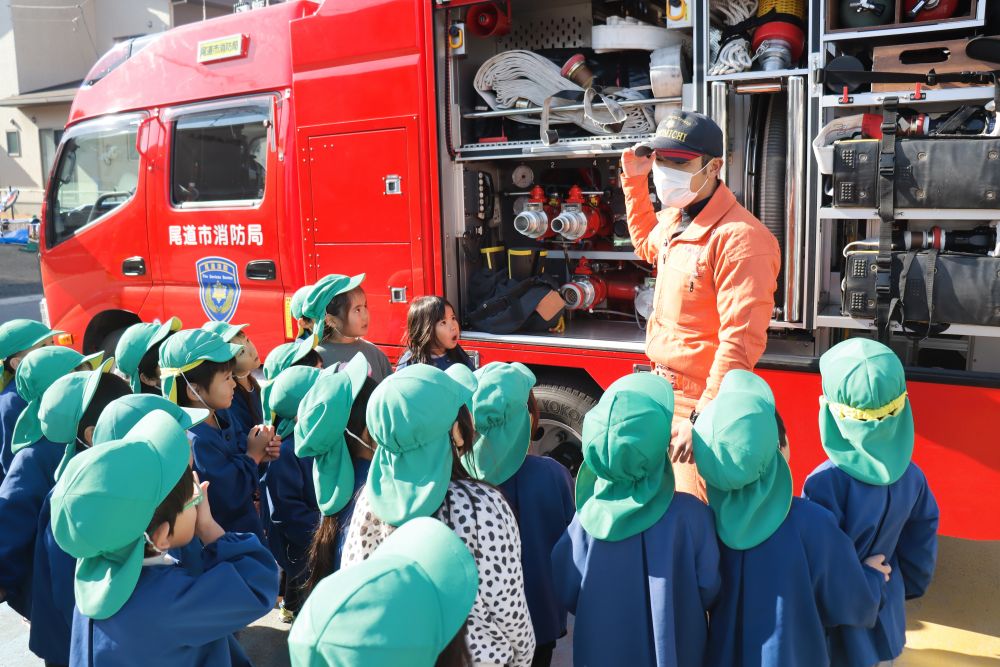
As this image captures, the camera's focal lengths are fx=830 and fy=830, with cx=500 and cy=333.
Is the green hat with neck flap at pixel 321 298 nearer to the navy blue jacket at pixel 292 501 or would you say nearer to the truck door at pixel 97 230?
the navy blue jacket at pixel 292 501

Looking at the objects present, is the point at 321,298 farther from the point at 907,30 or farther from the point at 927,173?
the point at 907,30

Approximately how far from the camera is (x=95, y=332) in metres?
5.71

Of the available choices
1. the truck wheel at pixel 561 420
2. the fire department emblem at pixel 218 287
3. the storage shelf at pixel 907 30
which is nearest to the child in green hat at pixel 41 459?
the truck wheel at pixel 561 420

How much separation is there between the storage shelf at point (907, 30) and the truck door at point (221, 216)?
9.82 feet

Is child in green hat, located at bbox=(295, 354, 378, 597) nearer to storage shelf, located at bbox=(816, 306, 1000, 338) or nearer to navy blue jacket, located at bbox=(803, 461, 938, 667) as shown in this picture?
navy blue jacket, located at bbox=(803, 461, 938, 667)

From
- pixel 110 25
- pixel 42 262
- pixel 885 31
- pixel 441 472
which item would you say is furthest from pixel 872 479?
pixel 110 25

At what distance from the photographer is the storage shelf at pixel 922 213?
2.86 m

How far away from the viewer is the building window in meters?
24.9

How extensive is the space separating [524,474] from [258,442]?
3.44 ft

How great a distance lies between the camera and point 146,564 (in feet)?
5.99

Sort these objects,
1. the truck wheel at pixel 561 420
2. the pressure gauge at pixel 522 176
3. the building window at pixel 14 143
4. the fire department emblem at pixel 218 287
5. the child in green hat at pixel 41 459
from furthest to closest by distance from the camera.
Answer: the building window at pixel 14 143, the fire department emblem at pixel 218 287, the pressure gauge at pixel 522 176, the truck wheel at pixel 561 420, the child in green hat at pixel 41 459

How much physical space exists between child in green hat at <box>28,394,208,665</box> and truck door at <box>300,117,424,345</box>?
5.93 ft

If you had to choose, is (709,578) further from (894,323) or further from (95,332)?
(95,332)

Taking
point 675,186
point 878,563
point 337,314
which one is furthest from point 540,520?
point 337,314
